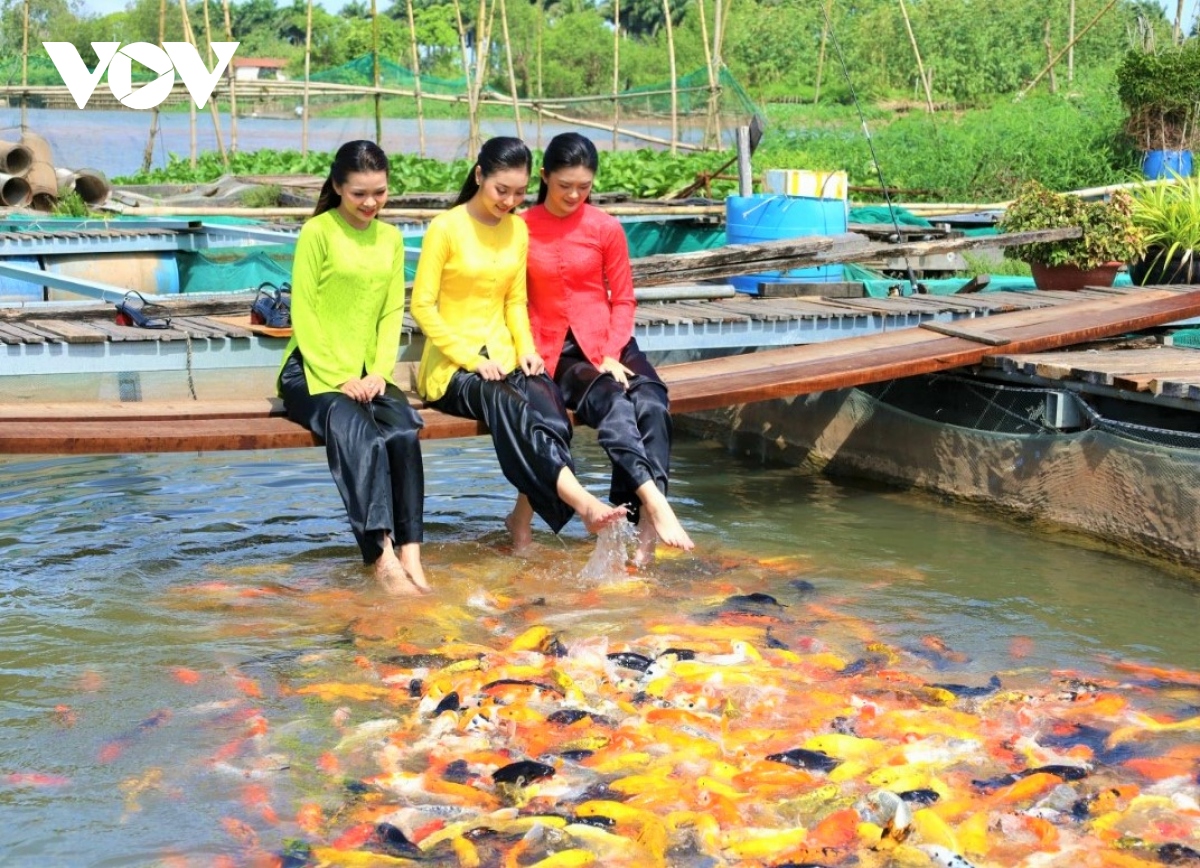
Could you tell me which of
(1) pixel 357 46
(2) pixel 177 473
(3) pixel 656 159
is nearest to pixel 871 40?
(3) pixel 656 159

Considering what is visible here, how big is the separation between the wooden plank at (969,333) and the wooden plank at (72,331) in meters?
4.50

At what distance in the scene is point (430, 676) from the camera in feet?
17.2

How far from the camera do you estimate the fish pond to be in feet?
13.4

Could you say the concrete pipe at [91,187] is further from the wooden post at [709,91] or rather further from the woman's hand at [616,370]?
the woman's hand at [616,370]

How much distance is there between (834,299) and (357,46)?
169ft

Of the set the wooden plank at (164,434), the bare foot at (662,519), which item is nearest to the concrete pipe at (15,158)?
the wooden plank at (164,434)

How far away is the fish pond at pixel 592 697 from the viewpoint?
408 cm

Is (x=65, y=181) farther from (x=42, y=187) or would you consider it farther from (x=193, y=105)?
(x=193, y=105)

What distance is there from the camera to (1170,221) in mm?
9938

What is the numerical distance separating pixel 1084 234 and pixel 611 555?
192 inches

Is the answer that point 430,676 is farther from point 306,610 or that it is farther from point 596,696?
point 306,610

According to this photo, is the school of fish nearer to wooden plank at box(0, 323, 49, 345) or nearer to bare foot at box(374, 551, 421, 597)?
bare foot at box(374, 551, 421, 597)

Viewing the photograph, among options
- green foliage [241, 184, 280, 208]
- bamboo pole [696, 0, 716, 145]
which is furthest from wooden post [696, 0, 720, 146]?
green foliage [241, 184, 280, 208]

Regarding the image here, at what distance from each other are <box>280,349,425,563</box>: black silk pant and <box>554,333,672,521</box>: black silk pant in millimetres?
755
